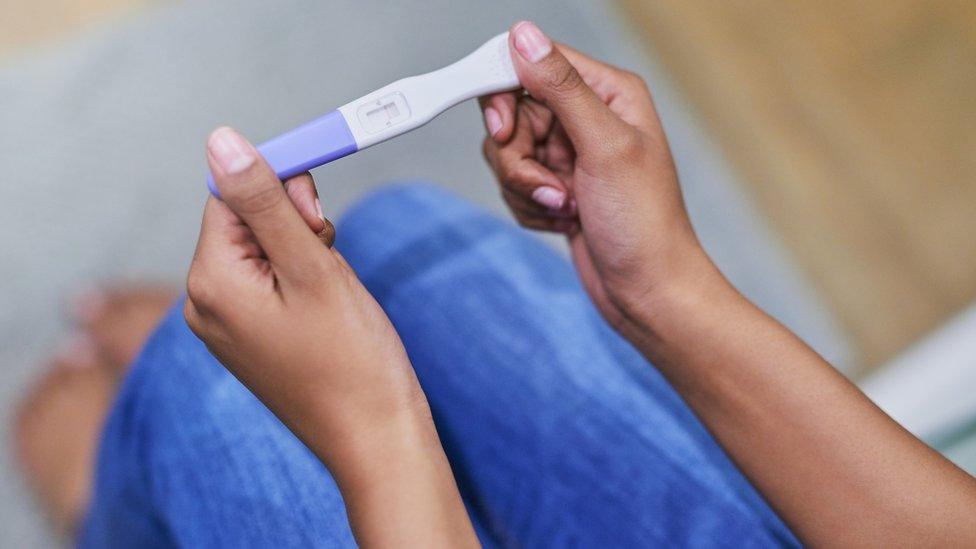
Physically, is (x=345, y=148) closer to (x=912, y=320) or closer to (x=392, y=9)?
(x=392, y=9)

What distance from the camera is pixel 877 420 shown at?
521 millimetres

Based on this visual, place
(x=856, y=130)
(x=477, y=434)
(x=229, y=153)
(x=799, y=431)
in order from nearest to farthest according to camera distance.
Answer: (x=229, y=153), (x=799, y=431), (x=477, y=434), (x=856, y=130)

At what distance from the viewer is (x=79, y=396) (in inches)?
39.3

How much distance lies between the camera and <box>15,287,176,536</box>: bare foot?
3.10 ft

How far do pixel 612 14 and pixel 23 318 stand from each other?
941 millimetres

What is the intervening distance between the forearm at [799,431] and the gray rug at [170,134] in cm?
57

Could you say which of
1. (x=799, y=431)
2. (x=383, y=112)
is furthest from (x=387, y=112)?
(x=799, y=431)

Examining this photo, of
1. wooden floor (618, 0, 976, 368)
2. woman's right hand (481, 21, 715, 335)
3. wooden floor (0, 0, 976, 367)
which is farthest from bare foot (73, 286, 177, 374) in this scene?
wooden floor (618, 0, 976, 368)

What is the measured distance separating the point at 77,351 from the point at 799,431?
0.89 metres

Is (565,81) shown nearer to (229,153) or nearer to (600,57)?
(229,153)

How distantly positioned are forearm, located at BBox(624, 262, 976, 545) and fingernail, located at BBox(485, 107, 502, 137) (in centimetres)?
17

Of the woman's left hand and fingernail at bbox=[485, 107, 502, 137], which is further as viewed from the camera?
fingernail at bbox=[485, 107, 502, 137]

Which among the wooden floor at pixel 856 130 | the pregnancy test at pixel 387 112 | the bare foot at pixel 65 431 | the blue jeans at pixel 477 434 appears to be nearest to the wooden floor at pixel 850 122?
the wooden floor at pixel 856 130

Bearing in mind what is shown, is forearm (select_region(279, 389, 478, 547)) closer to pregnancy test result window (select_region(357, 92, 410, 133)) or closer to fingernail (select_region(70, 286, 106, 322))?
pregnancy test result window (select_region(357, 92, 410, 133))
